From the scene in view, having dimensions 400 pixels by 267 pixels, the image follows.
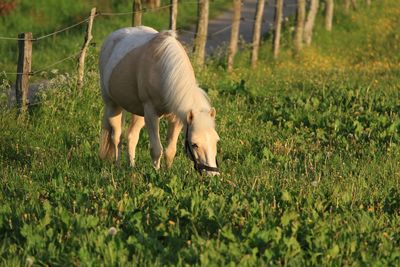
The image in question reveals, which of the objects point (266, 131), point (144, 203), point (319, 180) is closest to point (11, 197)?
point (144, 203)

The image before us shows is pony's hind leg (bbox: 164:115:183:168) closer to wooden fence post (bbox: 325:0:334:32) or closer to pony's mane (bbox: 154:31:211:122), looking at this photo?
pony's mane (bbox: 154:31:211:122)

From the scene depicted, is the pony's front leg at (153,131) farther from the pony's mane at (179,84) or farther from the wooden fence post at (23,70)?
the wooden fence post at (23,70)

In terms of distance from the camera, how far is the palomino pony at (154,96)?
8.58 meters

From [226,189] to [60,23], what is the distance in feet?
62.6

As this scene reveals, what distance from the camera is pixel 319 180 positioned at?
8.13 meters

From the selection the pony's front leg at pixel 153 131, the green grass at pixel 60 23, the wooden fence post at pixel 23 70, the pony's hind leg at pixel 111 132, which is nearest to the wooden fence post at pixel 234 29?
the green grass at pixel 60 23

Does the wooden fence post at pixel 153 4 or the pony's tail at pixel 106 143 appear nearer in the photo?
the pony's tail at pixel 106 143

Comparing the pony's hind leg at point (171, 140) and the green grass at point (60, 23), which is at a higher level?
the pony's hind leg at point (171, 140)

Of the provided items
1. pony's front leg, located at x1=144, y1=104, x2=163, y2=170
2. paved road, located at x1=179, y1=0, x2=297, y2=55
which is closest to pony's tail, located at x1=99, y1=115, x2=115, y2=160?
pony's front leg, located at x1=144, y1=104, x2=163, y2=170

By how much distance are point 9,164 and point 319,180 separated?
3.73 metres

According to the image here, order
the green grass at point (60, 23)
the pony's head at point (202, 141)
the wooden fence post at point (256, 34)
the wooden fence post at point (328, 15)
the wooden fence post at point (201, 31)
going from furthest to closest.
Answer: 1. the wooden fence post at point (328, 15)
2. the wooden fence post at point (256, 34)
3. the green grass at point (60, 23)
4. the wooden fence post at point (201, 31)
5. the pony's head at point (202, 141)

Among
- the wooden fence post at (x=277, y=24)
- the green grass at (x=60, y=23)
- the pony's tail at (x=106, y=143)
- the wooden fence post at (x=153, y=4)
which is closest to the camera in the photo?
the pony's tail at (x=106, y=143)

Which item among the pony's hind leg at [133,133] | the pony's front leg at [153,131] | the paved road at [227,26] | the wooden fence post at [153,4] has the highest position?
the pony's front leg at [153,131]

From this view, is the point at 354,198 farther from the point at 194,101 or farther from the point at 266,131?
the point at 266,131
